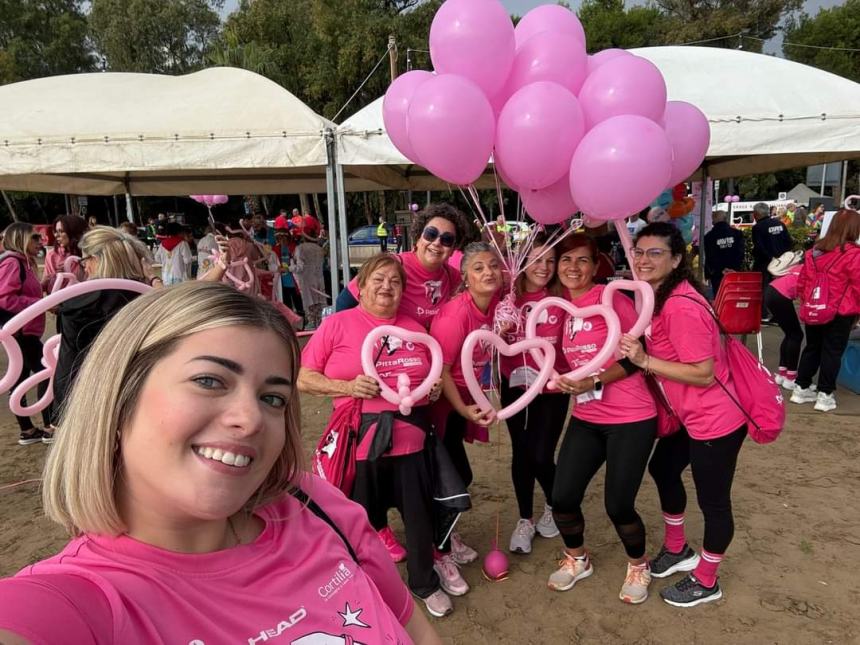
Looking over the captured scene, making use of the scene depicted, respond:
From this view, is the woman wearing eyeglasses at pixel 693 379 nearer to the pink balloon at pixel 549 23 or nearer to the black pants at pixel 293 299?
the pink balloon at pixel 549 23

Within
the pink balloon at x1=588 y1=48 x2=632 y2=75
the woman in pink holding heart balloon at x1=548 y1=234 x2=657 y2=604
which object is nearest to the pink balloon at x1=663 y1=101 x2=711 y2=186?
the pink balloon at x1=588 y1=48 x2=632 y2=75

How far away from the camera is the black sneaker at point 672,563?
2.79m

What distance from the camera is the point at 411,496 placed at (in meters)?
2.50

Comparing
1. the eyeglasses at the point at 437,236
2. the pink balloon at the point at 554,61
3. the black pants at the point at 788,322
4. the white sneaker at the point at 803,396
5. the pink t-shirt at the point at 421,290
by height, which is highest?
the pink balloon at the point at 554,61

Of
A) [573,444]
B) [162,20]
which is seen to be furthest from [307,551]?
[162,20]

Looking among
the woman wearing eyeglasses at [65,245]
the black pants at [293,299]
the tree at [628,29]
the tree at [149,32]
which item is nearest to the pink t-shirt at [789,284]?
the woman wearing eyeglasses at [65,245]

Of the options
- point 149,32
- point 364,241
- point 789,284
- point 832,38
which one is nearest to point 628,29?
point 832,38

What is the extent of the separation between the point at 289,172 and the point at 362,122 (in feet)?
13.9

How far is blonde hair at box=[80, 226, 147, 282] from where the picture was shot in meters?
3.04

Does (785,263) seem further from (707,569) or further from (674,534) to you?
(707,569)

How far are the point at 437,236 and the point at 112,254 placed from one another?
1.80 meters

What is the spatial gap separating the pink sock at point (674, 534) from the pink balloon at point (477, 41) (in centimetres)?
227

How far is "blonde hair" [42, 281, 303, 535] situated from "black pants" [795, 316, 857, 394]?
5625 mm

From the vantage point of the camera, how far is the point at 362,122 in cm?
492
